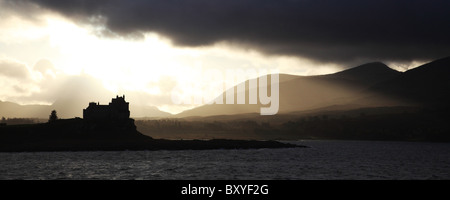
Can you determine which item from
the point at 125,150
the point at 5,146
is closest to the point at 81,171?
the point at 125,150

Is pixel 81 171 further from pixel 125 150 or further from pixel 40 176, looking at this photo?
pixel 125 150
